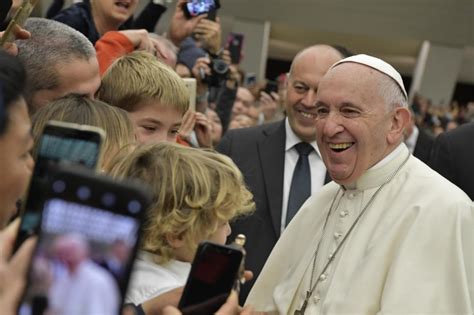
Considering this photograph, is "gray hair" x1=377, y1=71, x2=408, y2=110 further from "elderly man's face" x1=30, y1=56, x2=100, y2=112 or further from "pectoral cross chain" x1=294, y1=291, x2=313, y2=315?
"elderly man's face" x1=30, y1=56, x2=100, y2=112

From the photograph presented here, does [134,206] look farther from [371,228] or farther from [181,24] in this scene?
[181,24]

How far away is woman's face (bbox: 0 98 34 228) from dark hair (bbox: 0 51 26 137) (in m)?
0.02

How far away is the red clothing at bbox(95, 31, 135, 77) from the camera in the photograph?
416 cm

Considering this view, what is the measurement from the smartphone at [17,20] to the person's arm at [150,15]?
2404mm

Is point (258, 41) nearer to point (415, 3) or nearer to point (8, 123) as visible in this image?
point (415, 3)

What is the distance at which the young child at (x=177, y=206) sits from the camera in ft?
7.27

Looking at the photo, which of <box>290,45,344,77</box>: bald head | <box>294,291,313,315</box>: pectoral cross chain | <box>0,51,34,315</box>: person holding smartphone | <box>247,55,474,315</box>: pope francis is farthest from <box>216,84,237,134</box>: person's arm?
<box>0,51,34,315</box>: person holding smartphone

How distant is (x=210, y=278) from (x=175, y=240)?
0.46 metres

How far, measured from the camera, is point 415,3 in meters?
25.9

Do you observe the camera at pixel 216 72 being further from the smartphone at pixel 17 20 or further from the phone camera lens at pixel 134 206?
the phone camera lens at pixel 134 206

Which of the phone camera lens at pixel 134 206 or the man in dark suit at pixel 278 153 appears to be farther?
the man in dark suit at pixel 278 153

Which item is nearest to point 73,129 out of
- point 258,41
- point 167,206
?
point 167,206

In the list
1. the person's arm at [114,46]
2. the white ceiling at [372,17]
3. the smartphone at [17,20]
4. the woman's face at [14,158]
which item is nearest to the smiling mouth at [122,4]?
the person's arm at [114,46]

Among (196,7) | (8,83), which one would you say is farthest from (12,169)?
(196,7)
